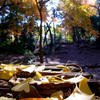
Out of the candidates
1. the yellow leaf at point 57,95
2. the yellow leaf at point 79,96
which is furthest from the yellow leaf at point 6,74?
the yellow leaf at point 79,96

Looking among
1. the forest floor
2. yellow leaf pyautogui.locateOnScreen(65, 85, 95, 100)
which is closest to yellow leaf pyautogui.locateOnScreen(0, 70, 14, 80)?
yellow leaf pyautogui.locateOnScreen(65, 85, 95, 100)

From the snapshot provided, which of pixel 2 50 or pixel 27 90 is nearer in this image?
pixel 27 90

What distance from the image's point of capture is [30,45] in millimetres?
11531

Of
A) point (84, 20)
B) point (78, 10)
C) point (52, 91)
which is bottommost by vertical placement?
point (52, 91)

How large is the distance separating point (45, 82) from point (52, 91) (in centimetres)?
8

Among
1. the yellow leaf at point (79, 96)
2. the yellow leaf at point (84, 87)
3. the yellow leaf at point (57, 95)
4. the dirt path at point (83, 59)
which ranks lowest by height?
the dirt path at point (83, 59)

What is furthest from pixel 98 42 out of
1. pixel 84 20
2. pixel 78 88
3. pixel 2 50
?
pixel 78 88

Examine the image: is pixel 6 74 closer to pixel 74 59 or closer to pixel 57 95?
pixel 57 95

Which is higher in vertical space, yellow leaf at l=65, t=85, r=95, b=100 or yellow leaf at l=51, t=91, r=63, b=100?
yellow leaf at l=65, t=85, r=95, b=100

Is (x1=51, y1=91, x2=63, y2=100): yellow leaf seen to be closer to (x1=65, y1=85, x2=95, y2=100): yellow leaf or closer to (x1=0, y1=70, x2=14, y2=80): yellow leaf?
(x1=65, y1=85, x2=95, y2=100): yellow leaf

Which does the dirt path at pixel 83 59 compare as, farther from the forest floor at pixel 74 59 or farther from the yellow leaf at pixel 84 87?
the yellow leaf at pixel 84 87

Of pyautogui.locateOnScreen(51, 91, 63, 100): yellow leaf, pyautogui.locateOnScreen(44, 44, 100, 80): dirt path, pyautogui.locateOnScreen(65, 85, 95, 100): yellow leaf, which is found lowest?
pyautogui.locateOnScreen(44, 44, 100, 80): dirt path

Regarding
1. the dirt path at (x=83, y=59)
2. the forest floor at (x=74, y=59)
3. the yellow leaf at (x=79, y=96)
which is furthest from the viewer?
the forest floor at (x=74, y=59)

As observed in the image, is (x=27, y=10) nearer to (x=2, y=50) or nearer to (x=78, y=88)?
(x=2, y=50)
